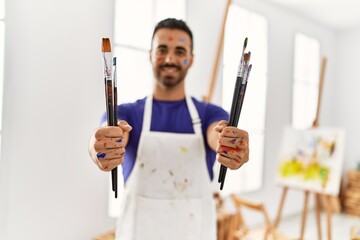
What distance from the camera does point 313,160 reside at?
2979 mm

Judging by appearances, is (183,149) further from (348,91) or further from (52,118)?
(348,91)

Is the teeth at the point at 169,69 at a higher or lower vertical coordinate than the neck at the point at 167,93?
higher

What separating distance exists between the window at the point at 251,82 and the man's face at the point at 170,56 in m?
1.93

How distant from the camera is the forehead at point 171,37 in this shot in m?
1.40

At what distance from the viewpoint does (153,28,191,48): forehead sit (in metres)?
1.40

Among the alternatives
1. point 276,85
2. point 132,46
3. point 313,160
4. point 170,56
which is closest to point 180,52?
point 170,56

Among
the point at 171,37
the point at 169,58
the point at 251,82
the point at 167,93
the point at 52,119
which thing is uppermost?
the point at 251,82

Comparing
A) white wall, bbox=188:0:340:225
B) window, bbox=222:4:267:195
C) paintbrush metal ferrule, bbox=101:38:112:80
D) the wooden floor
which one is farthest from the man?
the wooden floor

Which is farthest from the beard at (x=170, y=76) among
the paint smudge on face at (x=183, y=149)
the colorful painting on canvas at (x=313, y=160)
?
the colorful painting on canvas at (x=313, y=160)

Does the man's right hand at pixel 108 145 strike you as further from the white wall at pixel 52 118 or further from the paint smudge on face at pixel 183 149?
the white wall at pixel 52 118

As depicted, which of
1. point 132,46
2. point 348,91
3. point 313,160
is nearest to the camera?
point 132,46

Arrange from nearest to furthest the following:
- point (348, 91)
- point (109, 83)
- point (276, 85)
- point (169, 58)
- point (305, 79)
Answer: point (109, 83)
point (169, 58)
point (276, 85)
point (305, 79)
point (348, 91)

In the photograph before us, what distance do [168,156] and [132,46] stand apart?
139cm

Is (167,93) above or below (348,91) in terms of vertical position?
below
